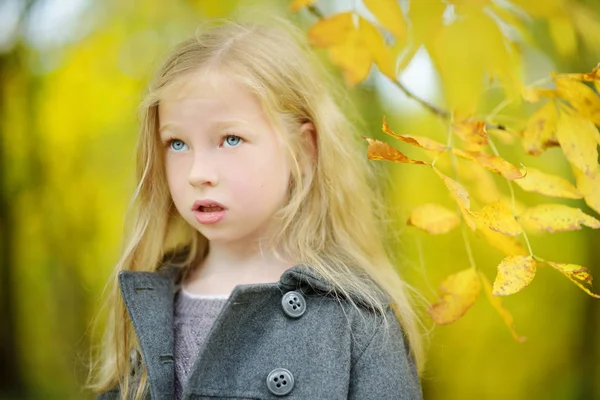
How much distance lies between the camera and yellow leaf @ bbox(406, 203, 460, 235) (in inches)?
53.7

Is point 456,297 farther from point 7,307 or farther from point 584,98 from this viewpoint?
point 7,307

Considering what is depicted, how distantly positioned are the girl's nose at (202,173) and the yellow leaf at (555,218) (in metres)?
0.64

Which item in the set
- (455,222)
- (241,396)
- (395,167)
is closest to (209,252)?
(241,396)

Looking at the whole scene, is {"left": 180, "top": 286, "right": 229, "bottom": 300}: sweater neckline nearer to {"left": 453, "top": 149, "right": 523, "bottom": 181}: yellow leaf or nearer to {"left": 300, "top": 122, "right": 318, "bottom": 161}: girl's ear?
{"left": 300, "top": 122, "right": 318, "bottom": 161}: girl's ear

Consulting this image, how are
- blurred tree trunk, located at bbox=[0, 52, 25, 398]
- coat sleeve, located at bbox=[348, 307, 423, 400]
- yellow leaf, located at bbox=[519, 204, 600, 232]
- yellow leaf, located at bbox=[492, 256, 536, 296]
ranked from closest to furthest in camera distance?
yellow leaf, located at bbox=[492, 256, 536, 296]
yellow leaf, located at bbox=[519, 204, 600, 232]
coat sleeve, located at bbox=[348, 307, 423, 400]
blurred tree trunk, located at bbox=[0, 52, 25, 398]

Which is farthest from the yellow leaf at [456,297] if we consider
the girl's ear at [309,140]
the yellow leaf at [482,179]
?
the girl's ear at [309,140]

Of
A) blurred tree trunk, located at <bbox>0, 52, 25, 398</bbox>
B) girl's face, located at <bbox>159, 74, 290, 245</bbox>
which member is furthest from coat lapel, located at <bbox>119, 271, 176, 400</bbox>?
blurred tree trunk, located at <bbox>0, 52, 25, 398</bbox>

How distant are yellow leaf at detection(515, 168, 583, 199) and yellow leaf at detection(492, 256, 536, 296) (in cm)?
17

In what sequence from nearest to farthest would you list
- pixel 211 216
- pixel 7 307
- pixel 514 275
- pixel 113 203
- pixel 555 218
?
pixel 514 275 → pixel 555 218 → pixel 211 216 → pixel 113 203 → pixel 7 307

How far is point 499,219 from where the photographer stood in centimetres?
115

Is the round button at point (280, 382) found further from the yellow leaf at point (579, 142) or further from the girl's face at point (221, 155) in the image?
the yellow leaf at point (579, 142)

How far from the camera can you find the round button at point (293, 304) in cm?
133

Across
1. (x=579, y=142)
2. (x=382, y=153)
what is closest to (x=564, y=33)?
(x=579, y=142)

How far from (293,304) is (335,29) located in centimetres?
60
